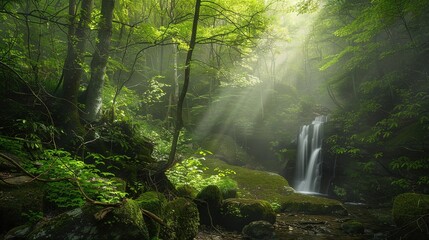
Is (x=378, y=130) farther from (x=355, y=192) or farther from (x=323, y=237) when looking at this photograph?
(x=323, y=237)

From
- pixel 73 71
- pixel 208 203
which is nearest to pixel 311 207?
pixel 208 203

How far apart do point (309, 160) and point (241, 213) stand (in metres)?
11.2

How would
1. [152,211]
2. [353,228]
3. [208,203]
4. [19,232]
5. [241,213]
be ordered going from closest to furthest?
[19,232], [152,211], [208,203], [241,213], [353,228]

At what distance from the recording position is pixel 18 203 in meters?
3.63

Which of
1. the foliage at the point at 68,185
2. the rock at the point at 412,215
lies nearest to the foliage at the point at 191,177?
the foliage at the point at 68,185

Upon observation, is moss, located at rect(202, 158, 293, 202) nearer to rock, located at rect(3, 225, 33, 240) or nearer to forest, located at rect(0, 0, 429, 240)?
forest, located at rect(0, 0, 429, 240)

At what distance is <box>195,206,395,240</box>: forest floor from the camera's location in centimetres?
660

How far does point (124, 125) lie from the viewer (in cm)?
680

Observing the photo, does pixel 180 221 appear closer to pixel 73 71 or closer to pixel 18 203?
pixel 18 203

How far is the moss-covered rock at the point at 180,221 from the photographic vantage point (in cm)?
474

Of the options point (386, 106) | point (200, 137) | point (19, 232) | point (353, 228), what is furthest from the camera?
point (200, 137)

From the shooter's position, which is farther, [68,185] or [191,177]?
[191,177]

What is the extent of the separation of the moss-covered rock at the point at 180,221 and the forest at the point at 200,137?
0.09ft

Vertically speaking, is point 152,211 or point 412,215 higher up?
point 152,211
